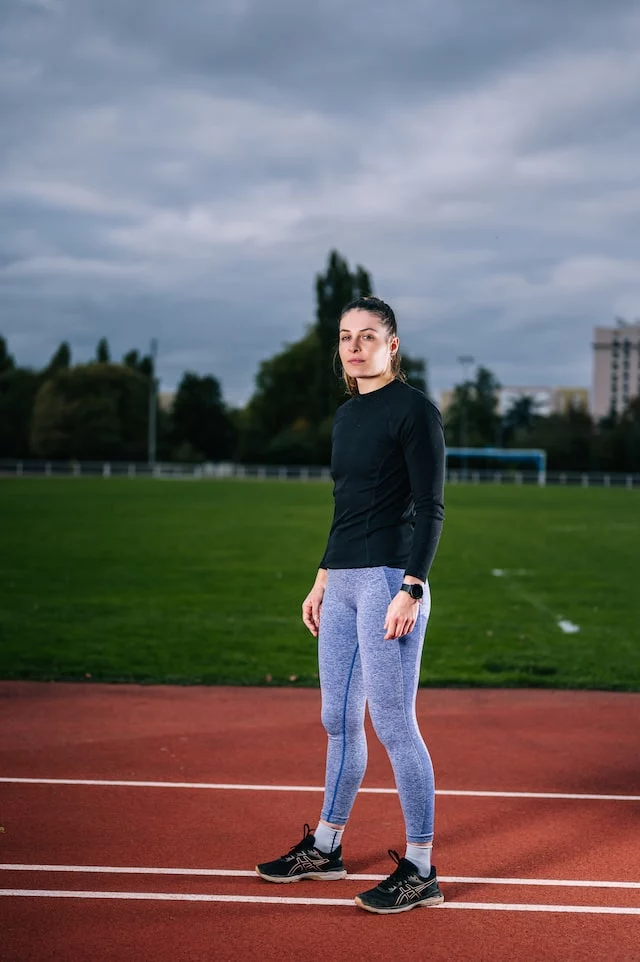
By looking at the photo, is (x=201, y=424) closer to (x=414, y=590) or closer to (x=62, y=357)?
(x=62, y=357)

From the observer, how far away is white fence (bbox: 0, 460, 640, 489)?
82.7 metres

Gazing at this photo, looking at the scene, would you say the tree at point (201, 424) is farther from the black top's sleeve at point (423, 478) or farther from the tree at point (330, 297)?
the black top's sleeve at point (423, 478)

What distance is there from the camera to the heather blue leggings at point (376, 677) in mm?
4148

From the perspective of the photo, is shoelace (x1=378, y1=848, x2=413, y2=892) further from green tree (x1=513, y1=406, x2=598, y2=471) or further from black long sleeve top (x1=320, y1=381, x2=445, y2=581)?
green tree (x1=513, y1=406, x2=598, y2=471)

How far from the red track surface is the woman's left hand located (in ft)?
3.63

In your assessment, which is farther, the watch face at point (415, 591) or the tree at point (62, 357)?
the tree at point (62, 357)

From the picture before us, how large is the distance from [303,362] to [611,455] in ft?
102

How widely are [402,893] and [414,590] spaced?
1.20m

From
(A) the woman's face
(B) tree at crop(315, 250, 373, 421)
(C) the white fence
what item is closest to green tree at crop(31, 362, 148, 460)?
(C) the white fence

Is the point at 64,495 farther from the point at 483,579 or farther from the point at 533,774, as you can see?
the point at 533,774

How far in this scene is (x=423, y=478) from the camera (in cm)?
405

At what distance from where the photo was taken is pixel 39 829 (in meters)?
5.12

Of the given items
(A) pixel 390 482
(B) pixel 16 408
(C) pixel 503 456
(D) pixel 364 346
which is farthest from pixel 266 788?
(B) pixel 16 408

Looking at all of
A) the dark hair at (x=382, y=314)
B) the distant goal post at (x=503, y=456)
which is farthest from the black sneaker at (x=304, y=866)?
the distant goal post at (x=503, y=456)
